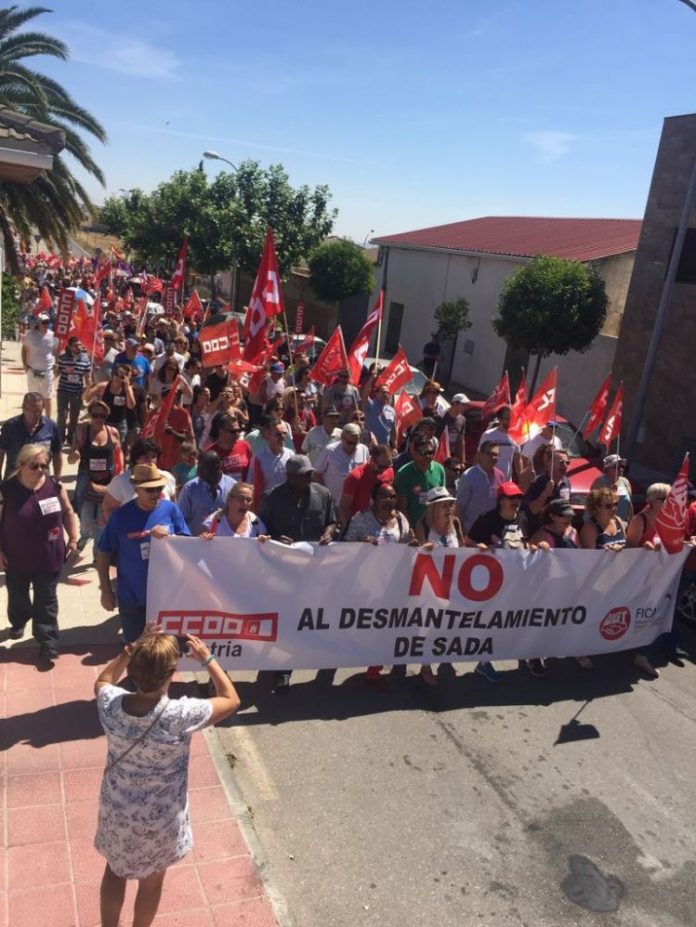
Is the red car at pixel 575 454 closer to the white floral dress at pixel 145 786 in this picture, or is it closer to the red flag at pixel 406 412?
the red flag at pixel 406 412

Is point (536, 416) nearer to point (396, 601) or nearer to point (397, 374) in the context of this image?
point (397, 374)

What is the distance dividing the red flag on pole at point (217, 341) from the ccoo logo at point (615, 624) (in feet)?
18.9

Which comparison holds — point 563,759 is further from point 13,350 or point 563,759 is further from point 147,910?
point 13,350

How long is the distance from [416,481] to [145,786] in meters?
4.39

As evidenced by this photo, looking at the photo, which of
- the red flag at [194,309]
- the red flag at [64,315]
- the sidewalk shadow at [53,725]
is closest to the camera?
the sidewalk shadow at [53,725]

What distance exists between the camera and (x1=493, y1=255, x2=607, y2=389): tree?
58.0 ft

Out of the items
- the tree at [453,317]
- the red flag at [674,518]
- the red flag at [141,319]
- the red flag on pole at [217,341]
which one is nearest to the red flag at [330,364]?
the red flag on pole at [217,341]

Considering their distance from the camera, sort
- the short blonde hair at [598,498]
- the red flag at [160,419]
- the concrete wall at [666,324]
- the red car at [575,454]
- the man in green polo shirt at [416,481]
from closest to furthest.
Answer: the short blonde hair at [598,498]
the man in green polo shirt at [416,481]
the red flag at [160,419]
the red car at [575,454]
the concrete wall at [666,324]

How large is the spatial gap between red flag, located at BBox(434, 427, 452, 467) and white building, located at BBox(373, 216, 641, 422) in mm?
11498

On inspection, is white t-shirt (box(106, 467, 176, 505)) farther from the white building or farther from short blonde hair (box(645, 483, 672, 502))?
the white building

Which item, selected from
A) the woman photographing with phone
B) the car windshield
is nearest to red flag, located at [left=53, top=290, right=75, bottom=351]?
the car windshield

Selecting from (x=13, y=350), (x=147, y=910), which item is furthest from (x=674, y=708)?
(x=13, y=350)

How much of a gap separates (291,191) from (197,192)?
3815 millimetres

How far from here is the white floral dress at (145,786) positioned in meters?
2.92
